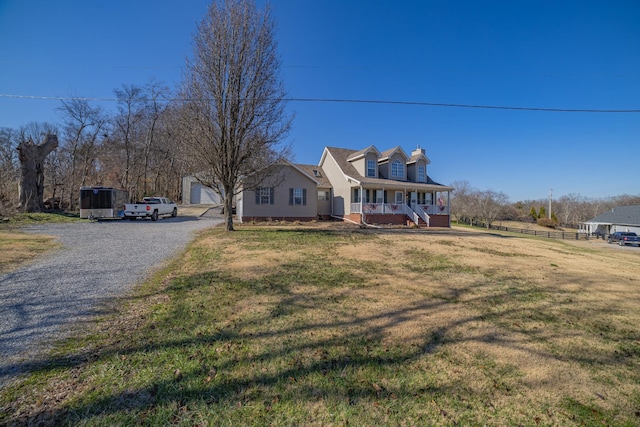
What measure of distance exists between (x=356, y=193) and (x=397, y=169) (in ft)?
16.7

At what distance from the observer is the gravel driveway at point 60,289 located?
326 centimetres

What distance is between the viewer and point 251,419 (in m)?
2.24

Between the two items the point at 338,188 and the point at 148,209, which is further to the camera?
the point at 338,188

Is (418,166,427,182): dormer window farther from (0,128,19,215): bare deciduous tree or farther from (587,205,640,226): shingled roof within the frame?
(587,205,640,226): shingled roof

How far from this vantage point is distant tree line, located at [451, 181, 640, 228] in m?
43.3

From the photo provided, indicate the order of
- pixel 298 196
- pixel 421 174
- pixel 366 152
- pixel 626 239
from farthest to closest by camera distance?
pixel 626 239 → pixel 421 174 → pixel 366 152 → pixel 298 196

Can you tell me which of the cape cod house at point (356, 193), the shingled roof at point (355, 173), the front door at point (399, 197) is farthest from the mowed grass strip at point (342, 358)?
the front door at point (399, 197)

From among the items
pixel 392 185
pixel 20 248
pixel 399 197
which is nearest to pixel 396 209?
pixel 392 185

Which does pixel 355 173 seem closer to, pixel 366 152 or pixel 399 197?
pixel 366 152

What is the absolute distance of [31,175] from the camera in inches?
756

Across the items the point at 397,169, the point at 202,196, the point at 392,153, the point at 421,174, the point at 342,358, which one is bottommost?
the point at 342,358

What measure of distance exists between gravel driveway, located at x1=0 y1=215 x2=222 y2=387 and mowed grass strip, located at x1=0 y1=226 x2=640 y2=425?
0.42 meters

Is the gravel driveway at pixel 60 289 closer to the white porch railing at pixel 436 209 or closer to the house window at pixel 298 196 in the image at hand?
the house window at pixel 298 196

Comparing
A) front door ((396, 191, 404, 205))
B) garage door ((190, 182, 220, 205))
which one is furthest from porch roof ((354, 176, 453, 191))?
garage door ((190, 182, 220, 205))
